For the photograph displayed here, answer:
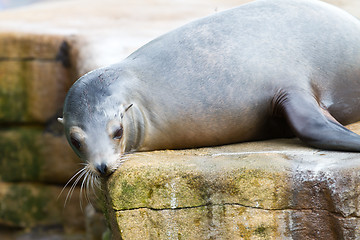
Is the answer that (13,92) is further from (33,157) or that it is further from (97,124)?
(97,124)

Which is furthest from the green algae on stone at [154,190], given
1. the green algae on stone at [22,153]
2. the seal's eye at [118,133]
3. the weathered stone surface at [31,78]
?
the green algae on stone at [22,153]

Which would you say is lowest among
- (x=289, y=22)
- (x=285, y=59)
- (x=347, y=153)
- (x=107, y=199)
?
(x=107, y=199)

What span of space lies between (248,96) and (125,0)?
713 centimetres

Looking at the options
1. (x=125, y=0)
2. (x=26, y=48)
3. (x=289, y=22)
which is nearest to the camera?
(x=289, y=22)

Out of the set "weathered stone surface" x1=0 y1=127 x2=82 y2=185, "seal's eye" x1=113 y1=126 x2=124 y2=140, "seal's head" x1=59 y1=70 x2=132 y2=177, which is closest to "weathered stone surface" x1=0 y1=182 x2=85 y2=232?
"weathered stone surface" x1=0 y1=127 x2=82 y2=185

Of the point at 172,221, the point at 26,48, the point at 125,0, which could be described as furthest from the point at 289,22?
the point at 125,0

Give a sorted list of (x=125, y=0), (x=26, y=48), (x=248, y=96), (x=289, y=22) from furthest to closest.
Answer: (x=125, y=0) → (x=26, y=48) → (x=289, y=22) → (x=248, y=96)

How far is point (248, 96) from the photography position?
3.62 metres

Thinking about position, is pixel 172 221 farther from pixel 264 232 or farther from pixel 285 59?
pixel 285 59

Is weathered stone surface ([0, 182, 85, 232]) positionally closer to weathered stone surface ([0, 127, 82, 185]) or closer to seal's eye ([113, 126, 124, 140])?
weathered stone surface ([0, 127, 82, 185])

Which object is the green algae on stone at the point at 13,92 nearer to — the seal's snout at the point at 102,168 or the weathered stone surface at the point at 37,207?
the weathered stone surface at the point at 37,207

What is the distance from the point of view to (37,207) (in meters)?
7.81

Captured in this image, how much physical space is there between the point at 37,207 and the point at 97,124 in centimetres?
497

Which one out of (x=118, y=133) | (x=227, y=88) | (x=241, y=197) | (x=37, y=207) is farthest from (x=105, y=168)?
(x=37, y=207)
